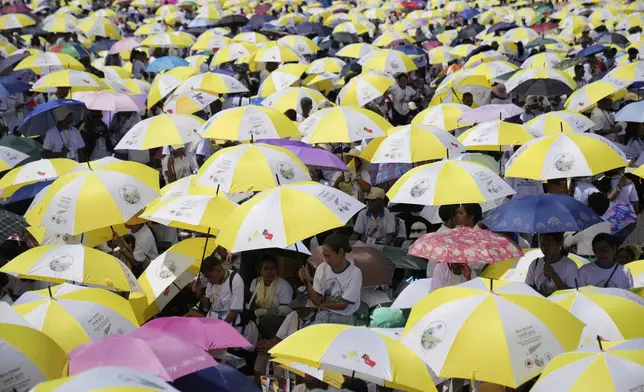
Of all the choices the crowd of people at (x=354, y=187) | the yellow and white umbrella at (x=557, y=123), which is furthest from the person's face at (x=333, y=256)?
the yellow and white umbrella at (x=557, y=123)

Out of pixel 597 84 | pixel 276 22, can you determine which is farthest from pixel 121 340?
pixel 276 22

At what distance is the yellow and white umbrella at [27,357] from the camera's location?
5094 mm

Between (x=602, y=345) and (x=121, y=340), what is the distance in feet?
8.96

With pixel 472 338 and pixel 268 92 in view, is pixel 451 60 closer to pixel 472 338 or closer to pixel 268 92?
pixel 268 92

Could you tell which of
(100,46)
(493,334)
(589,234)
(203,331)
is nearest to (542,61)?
(589,234)

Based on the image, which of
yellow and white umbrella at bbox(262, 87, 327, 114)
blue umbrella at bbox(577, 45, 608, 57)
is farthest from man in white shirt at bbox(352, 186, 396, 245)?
blue umbrella at bbox(577, 45, 608, 57)

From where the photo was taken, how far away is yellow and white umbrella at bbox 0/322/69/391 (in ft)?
16.7

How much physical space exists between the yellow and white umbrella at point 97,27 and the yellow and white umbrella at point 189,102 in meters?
10.0

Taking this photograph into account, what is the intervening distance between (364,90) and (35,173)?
544cm

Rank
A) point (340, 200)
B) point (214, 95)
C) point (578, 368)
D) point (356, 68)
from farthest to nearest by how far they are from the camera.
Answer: point (356, 68)
point (214, 95)
point (340, 200)
point (578, 368)

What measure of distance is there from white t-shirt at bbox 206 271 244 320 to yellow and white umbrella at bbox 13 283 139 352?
133 centimetres

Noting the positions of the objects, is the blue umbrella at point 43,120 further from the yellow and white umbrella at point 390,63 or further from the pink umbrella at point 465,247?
the pink umbrella at point 465,247

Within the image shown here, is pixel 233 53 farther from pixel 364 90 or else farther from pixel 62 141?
pixel 62 141

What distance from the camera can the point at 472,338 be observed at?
17.9 feet
